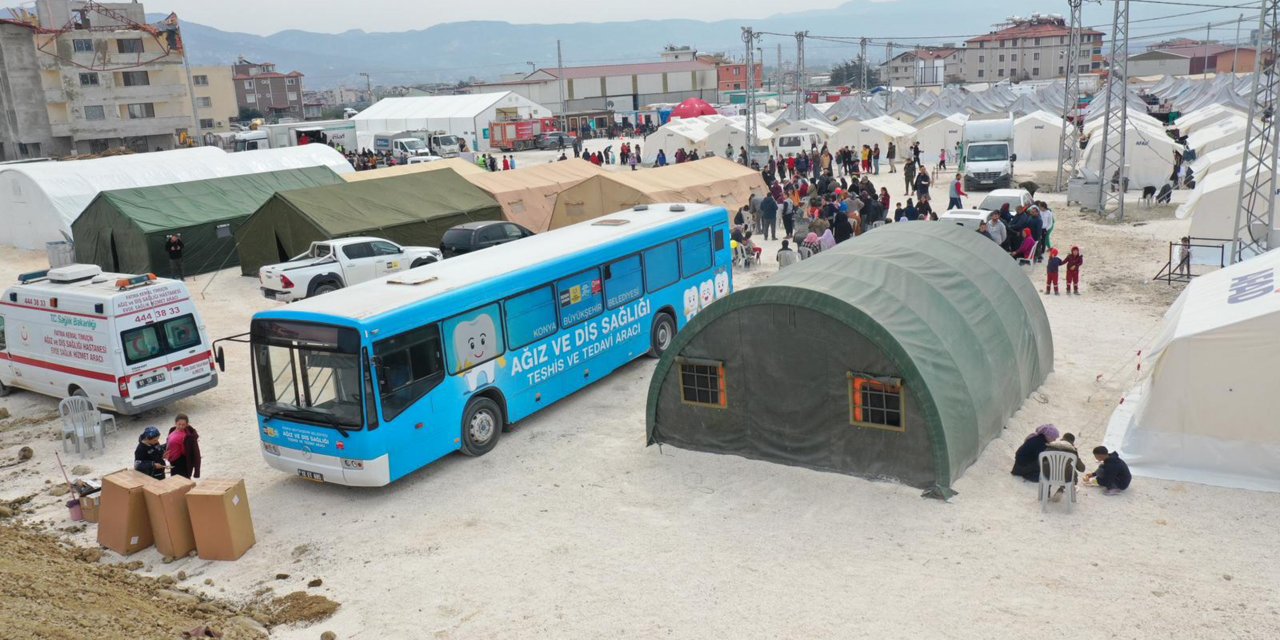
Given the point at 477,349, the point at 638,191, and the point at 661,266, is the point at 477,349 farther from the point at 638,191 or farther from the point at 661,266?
the point at 638,191

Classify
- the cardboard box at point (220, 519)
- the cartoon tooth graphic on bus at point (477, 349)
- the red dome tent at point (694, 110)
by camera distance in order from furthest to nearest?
the red dome tent at point (694, 110) < the cartoon tooth graphic on bus at point (477, 349) < the cardboard box at point (220, 519)

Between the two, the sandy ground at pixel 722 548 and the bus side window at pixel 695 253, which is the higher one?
the bus side window at pixel 695 253

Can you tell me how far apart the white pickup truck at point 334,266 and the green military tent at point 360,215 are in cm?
117

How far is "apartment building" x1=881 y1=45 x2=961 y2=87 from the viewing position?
139m

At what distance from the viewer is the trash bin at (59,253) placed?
25.4 m

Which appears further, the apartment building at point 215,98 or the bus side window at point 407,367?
the apartment building at point 215,98

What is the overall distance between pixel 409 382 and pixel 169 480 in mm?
2699

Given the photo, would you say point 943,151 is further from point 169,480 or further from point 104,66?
point 104,66

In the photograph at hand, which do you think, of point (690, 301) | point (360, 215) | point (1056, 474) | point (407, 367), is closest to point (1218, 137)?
point (690, 301)

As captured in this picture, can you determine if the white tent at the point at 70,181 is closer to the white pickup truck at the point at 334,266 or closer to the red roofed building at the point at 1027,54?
the white pickup truck at the point at 334,266

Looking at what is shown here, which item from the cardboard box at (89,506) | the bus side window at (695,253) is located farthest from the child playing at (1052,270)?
the cardboard box at (89,506)

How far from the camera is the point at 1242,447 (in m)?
10.0

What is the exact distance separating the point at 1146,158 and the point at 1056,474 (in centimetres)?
2748

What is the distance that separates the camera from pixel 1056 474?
9539 millimetres
